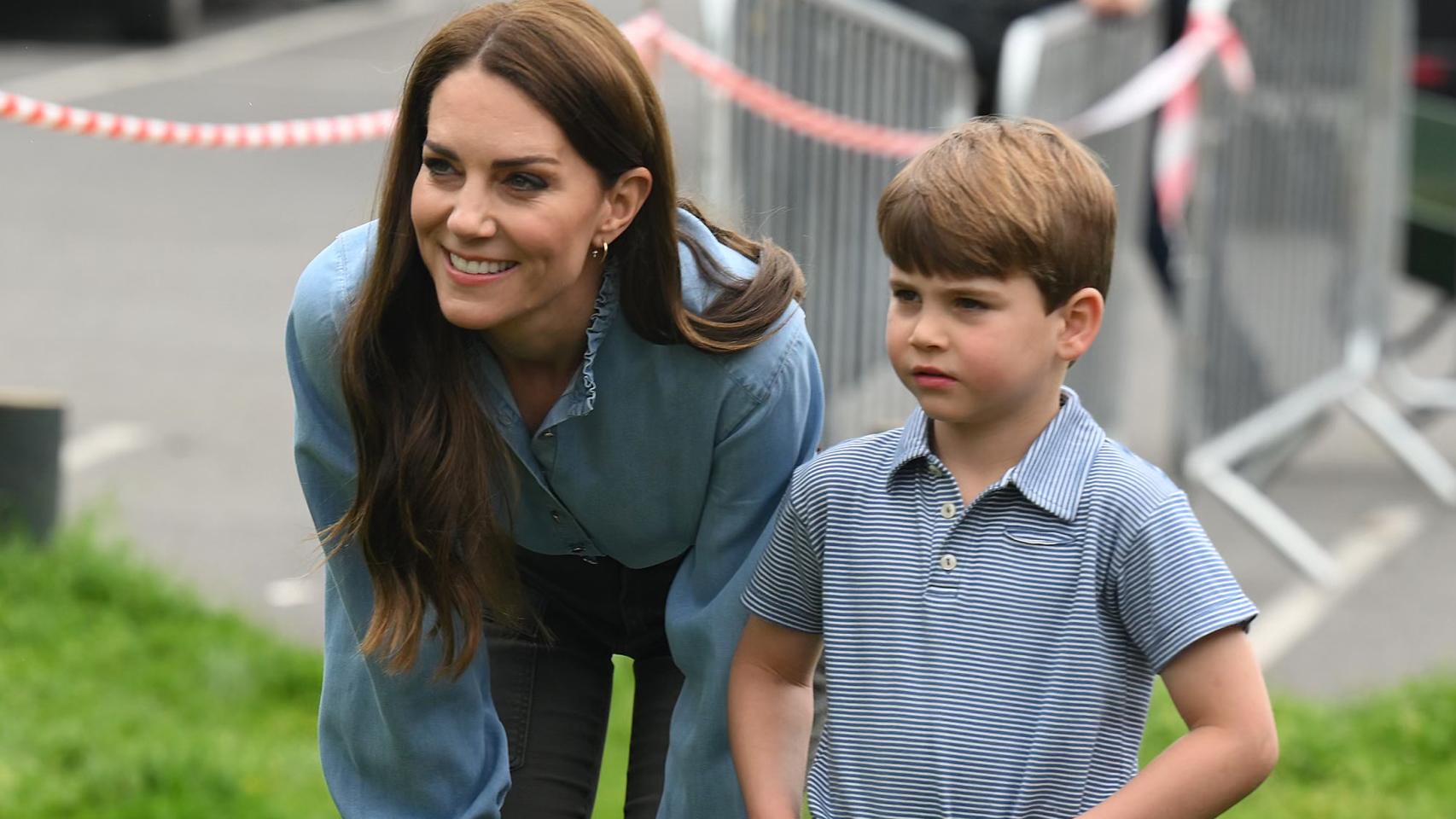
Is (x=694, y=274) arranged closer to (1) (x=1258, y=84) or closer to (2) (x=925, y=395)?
(2) (x=925, y=395)

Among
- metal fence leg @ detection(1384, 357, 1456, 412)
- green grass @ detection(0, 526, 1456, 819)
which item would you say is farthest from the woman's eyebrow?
metal fence leg @ detection(1384, 357, 1456, 412)

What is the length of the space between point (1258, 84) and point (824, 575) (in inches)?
153

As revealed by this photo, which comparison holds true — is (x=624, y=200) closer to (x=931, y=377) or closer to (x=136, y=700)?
(x=931, y=377)

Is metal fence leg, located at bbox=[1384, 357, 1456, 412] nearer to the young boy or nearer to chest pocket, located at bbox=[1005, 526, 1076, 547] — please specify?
the young boy

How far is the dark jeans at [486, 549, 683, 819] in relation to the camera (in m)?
2.98

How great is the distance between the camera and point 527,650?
121 inches

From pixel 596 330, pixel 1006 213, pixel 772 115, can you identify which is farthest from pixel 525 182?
pixel 772 115

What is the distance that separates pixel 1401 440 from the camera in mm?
7012

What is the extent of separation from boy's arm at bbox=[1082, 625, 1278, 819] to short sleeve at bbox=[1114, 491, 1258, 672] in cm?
3

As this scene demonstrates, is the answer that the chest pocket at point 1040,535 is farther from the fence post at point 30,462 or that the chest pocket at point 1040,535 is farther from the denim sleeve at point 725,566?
the fence post at point 30,462

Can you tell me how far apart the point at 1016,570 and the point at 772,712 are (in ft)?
1.50

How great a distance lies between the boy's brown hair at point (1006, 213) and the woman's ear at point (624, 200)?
377 millimetres

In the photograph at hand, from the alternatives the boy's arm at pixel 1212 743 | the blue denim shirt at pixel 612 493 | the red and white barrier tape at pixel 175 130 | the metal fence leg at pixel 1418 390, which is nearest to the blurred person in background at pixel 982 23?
the red and white barrier tape at pixel 175 130

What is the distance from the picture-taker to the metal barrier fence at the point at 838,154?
5.13m
